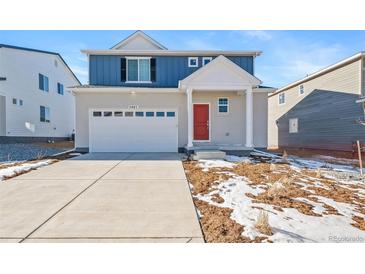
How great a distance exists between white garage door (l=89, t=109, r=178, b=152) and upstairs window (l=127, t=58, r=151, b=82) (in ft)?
7.67

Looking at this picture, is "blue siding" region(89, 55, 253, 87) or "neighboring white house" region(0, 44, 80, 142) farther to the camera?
"neighboring white house" region(0, 44, 80, 142)

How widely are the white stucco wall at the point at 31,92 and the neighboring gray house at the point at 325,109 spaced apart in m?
16.0

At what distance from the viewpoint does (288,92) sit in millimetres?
18922

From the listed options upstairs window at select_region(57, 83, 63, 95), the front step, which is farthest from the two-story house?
upstairs window at select_region(57, 83, 63, 95)

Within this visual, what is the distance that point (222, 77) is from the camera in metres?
11.1

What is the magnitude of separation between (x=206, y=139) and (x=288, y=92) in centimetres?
1077

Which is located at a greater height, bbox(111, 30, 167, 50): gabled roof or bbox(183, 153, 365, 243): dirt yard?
bbox(111, 30, 167, 50): gabled roof

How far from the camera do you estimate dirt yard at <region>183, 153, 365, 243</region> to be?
10.7 ft

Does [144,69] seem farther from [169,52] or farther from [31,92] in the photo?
[31,92]

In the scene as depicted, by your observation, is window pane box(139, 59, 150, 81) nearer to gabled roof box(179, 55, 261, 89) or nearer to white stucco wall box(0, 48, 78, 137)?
gabled roof box(179, 55, 261, 89)
